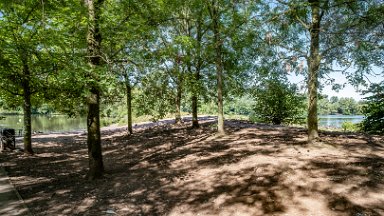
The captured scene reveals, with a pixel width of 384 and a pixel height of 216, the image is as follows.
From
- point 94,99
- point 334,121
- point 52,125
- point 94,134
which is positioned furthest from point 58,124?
point 334,121

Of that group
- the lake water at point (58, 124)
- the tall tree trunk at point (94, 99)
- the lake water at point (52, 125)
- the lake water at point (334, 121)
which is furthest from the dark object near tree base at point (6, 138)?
the lake water at point (334, 121)

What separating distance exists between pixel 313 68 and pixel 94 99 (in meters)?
6.61

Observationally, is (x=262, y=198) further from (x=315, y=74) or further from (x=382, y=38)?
(x=382, y=38)

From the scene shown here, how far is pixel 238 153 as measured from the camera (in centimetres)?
951

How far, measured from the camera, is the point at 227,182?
23.0 ft

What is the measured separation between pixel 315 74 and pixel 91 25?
6.67 m

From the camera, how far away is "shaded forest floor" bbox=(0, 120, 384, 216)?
5.61 m

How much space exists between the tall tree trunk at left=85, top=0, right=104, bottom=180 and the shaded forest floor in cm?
59

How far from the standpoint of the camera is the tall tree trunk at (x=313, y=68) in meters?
8.42

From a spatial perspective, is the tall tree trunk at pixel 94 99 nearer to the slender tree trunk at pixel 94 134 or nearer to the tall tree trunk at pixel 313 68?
the slender tree trunk at pixel 94 134

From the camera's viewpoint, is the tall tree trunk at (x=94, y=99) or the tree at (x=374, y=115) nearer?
the tall tree trunk at (x=94, y=99)

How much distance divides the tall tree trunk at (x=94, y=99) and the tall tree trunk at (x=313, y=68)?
6242mm

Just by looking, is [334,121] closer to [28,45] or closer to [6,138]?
[6,138]

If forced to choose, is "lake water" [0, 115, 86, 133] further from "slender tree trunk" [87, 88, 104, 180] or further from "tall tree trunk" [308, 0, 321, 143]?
"tall tree trunk" [308, 0, 321, 143]
